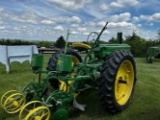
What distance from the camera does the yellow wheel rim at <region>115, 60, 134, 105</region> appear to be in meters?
4.77

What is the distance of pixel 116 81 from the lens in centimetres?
455

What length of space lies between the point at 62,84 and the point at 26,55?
5122 millimetres

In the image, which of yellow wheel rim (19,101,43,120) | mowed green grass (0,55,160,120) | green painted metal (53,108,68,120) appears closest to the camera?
yellow wheel rim (19,101,43,120)

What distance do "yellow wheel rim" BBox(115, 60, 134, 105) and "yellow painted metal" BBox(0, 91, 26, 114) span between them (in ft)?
5.66

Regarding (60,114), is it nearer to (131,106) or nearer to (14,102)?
(14,102)

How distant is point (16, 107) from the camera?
4.31 m

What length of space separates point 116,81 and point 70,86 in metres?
0.90

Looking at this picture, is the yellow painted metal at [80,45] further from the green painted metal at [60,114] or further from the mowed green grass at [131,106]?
the green painted metal at [60,114]

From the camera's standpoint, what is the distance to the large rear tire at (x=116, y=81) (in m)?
4.13

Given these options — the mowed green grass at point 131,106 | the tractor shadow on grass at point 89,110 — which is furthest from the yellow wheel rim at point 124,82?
the tractor shadow on grass at point 89,110

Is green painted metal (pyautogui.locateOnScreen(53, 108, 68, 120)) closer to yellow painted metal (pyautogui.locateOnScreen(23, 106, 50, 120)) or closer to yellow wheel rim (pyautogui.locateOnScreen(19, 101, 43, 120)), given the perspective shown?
yellow painted metal (pyautogui.locateOnScreen(23, 106, 50, 120))

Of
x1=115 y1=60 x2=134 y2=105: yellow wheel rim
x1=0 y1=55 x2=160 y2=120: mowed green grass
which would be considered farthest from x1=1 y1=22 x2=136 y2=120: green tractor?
x1=0 y1=55 x2=160 y2=120: mowed green grass

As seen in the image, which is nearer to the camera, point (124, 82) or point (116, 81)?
point (116, 81)

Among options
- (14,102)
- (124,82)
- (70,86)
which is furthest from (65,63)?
(124,82)
